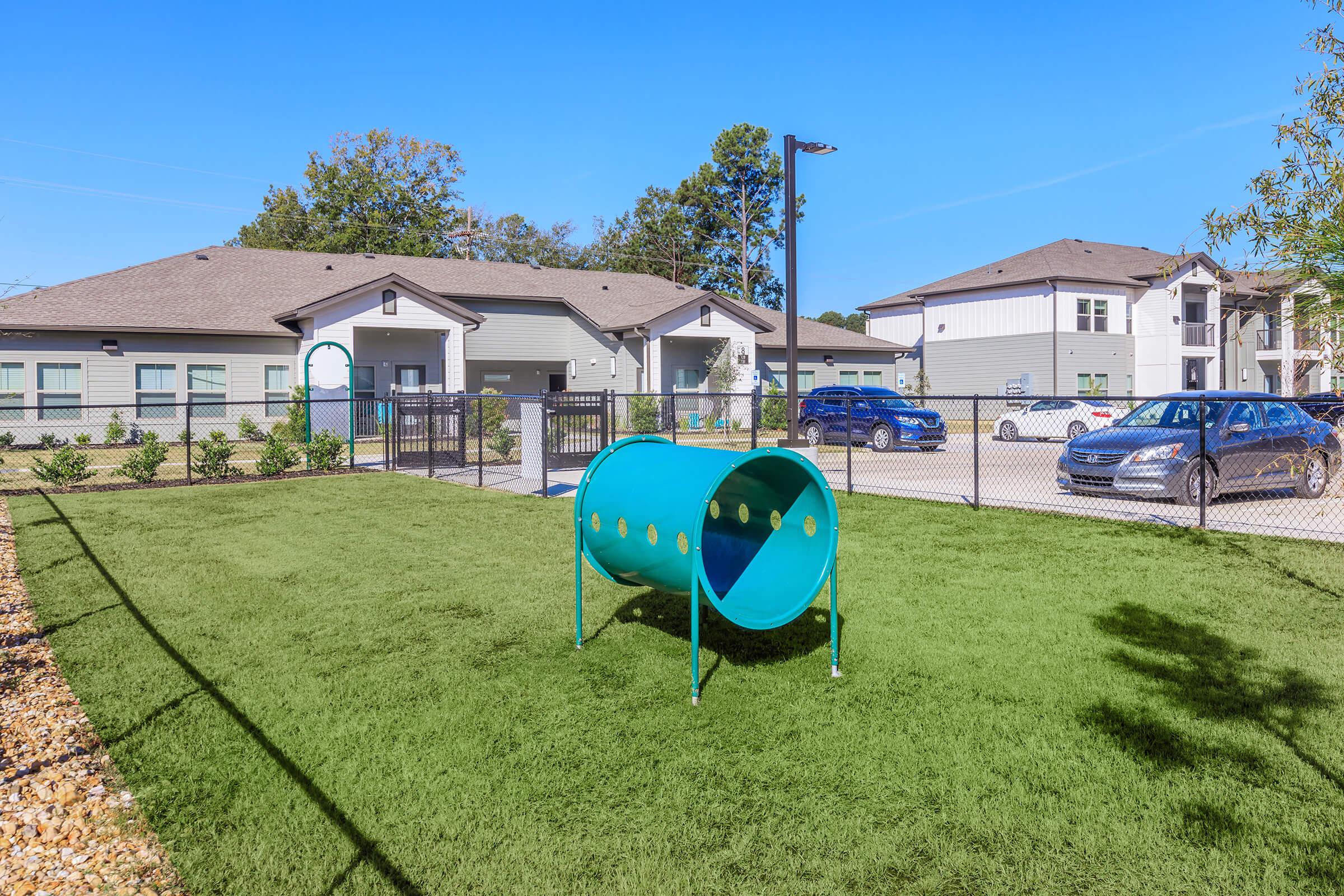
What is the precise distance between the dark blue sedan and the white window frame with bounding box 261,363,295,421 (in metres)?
21.7

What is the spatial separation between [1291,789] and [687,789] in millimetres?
2485

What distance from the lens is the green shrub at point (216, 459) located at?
53.2ft

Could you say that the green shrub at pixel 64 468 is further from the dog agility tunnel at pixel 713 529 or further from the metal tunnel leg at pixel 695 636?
the metal tunnel leg at pixel 695 636

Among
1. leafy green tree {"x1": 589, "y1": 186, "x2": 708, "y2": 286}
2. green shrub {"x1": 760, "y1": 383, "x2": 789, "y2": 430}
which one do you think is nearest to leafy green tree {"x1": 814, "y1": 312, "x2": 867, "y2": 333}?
leafy green tree {"x1": 589, "y1": 186, "x2": 708, "y2": 286}

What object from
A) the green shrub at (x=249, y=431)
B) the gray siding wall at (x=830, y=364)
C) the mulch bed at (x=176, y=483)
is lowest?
the mulch bed at (x=176, y=483)

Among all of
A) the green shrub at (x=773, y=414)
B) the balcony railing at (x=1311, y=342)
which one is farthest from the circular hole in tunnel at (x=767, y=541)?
the green shrub at (x=773, y=414)

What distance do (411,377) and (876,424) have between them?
1529cm

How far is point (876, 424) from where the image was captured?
859 inches

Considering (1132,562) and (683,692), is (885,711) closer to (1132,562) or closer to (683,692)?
(683,692)

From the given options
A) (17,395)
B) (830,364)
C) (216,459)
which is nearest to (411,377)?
(17,395)

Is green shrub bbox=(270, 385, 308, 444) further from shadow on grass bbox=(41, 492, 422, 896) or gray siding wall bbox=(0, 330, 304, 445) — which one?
shadow on grass bbox=(41, 492, 422, 896)

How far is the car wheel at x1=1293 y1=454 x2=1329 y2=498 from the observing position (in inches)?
452

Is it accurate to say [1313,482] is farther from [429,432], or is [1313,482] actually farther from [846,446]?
[429,432]

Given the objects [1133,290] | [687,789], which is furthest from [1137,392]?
[687,789]
